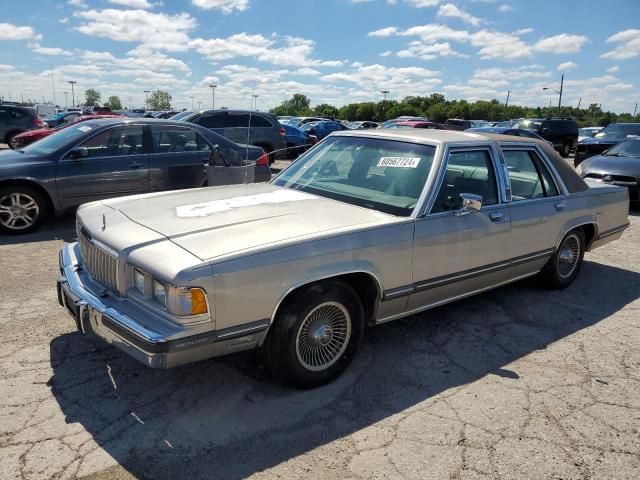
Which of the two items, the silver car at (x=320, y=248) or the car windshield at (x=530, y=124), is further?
the car windshield at (x=530, y=124)

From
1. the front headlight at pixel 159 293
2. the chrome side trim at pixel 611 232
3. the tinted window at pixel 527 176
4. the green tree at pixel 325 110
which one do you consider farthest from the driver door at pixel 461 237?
the green tree at pixel 325 110

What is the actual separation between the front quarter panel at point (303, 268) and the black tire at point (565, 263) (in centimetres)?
232

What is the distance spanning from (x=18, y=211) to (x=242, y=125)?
7469 millimetres

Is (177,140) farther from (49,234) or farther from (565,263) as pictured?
(565,263)

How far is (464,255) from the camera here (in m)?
3.98

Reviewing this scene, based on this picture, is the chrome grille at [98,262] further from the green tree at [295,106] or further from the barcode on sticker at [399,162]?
the green tree at [295,106]

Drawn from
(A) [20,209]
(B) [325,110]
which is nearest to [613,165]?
(A) [20,209]

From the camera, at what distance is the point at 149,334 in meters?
2.66

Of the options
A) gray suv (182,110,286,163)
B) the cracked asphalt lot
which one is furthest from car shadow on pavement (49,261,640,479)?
gray suv (182,110,286,163)

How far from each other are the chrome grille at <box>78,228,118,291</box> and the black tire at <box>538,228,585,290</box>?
4.08 m

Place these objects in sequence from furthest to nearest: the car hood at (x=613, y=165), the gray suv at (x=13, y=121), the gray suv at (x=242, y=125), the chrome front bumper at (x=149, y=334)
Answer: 1. the gray suv at (x=13, y=121)
2. the gray suv at (x=242, y=125)
3. the car hood at (x=613, y=165)
4. the chrome front bumper at (x=149, y=334)

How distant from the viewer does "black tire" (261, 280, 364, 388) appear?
10.1ft

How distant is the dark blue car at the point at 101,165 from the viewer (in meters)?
6.67

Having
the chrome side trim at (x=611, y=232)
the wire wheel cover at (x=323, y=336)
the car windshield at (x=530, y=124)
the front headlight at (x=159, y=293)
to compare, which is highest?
the car windshield at (x=530, y=124)
